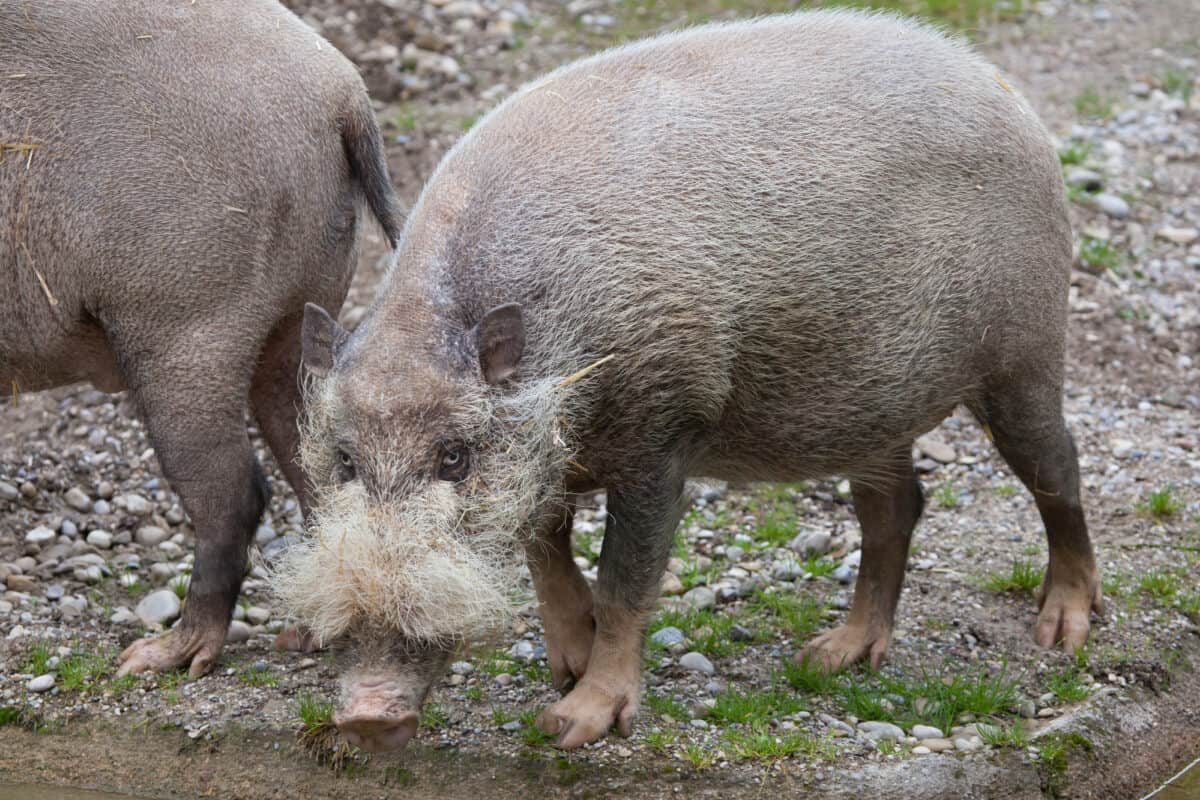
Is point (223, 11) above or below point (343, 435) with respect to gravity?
above

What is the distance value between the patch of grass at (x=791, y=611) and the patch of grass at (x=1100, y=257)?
10.2ft

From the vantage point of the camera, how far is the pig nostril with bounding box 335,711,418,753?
355 centimetres

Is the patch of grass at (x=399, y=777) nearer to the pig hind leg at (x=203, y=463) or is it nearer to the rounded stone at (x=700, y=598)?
the pig hind leg at (x=203, y=463)

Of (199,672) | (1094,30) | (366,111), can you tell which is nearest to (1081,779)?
(199,672)

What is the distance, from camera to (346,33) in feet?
30.0

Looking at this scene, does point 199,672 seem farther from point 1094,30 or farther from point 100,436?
point 1094,30

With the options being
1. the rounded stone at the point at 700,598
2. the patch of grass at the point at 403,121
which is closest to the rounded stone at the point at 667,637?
the rounded stone at the point at 700,598

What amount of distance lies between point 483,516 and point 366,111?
183 cm

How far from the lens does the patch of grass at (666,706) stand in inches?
177

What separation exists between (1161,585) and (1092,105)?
187 inches

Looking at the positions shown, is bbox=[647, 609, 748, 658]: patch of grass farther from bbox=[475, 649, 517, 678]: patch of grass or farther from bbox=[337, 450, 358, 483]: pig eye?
bbox=[337, 450, 358, 483]: pig eye

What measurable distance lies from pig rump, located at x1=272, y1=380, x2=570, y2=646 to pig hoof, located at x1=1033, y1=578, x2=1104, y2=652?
1966 mm

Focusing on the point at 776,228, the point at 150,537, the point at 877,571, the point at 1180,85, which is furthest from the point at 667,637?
the point at 1180,85

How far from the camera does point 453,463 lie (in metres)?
3.72
